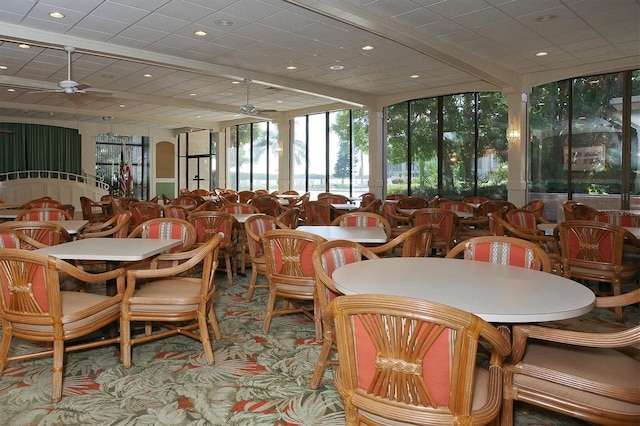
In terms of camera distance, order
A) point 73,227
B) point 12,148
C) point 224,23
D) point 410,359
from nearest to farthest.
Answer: point 410,359 < point 73,227 < point 224,23 < point 12,148

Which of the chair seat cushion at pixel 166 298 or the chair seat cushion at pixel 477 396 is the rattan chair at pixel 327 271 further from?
the chair seat cushion at pixel 166 298

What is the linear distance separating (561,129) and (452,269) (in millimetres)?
8793

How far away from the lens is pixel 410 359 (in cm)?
159

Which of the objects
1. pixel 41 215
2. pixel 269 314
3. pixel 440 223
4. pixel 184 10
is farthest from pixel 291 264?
pixel 184 10

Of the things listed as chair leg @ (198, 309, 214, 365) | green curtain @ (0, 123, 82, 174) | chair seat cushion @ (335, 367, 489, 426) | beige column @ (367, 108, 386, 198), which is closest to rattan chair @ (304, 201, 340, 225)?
chair leg @ (198, 309, 214, 365)

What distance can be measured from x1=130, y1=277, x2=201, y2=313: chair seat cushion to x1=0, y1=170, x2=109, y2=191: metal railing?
608 inches

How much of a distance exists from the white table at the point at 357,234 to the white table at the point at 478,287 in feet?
3.60

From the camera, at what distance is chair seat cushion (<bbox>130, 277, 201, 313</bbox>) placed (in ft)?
10.3

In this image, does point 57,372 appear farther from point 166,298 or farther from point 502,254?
point 502,254

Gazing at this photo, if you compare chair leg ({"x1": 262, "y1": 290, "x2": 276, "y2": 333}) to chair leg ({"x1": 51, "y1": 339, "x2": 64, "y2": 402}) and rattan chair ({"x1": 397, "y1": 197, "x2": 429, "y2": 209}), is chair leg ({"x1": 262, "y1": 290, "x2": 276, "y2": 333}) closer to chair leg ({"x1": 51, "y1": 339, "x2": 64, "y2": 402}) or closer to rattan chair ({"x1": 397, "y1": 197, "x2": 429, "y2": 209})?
chair leg ({"x1": 51, "y1": 339, "x2": 64, "y2": 402})

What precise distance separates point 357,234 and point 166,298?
1.76m

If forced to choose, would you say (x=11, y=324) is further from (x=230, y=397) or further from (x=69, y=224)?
(x=69, y=224)

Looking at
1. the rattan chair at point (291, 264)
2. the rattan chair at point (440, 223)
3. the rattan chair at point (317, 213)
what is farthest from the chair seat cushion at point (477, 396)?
the rattan chair at point (317, 213)

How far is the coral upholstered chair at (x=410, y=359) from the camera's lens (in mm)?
1499
